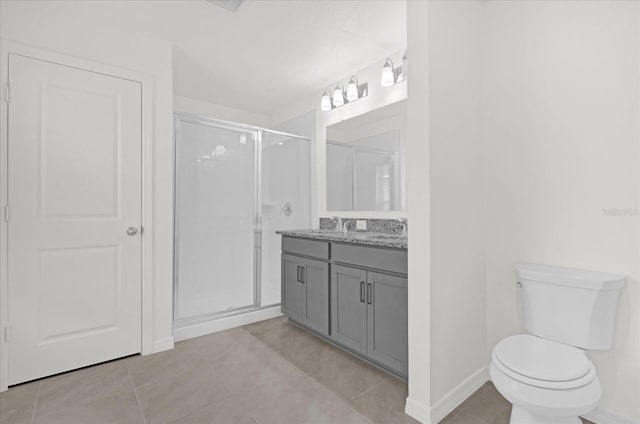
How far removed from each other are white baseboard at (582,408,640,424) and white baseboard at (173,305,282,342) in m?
2.42

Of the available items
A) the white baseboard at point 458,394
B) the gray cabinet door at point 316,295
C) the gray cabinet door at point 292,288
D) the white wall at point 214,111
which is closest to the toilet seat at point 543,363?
the white baseboard at point 458,394

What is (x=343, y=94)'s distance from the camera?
300 centimetres

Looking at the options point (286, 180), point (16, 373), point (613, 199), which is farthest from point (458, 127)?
point (16, 373)

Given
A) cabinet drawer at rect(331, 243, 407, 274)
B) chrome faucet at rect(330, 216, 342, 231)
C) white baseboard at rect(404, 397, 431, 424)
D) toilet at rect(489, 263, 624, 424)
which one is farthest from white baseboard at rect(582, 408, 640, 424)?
chrome faucet at rect(330, 216, 342, 231)

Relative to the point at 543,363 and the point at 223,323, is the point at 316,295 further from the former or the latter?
the point at 543,363

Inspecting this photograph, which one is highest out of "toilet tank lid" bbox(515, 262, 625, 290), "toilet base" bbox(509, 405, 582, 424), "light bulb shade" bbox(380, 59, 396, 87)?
"light bulb shade" bbox(380, 59, 396, 87)

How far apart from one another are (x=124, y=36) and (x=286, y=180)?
1.80m

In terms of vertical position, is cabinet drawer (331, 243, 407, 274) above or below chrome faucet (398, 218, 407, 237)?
below

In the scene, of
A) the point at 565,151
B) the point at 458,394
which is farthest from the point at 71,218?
the point at 565,151

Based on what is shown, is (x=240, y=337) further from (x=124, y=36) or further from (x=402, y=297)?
(x=124, y=36)

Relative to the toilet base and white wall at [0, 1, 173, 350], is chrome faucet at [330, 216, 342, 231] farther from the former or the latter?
the toilet base

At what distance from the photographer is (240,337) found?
2.66 metres

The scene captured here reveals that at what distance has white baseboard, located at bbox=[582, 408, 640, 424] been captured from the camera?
1.48m

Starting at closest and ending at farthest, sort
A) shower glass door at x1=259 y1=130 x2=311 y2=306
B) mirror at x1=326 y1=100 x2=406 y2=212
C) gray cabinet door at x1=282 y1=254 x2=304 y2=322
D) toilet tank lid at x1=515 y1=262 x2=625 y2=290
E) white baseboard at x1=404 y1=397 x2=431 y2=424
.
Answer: toilet tank lid at x1=515 y1=262 x2=625 y2=290 → white baseboard at x1=404 y1=397 x2=431 y2=424 → mirror at x1=326 y1=100 x2=406 y2=212 → gray cabinet door at x1=282 y1=254 x2=304 y2=322 → shower glass door at x1=259 y1=130 x2=311 y2=306
